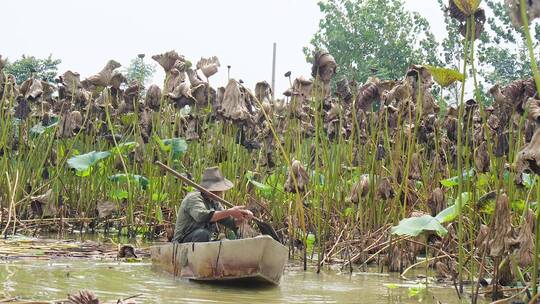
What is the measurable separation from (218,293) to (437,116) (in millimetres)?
3181

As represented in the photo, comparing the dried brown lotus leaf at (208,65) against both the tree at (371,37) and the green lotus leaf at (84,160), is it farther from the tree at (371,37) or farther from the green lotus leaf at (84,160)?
the tree at (371,37)

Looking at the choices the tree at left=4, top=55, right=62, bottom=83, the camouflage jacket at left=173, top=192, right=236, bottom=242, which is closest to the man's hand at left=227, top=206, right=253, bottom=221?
the camouflage jacket at left=173, top=192, right=236, bottom=242

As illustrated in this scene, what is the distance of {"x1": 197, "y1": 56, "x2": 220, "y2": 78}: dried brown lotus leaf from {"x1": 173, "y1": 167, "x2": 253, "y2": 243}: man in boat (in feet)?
7.80

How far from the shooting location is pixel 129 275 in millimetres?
7148

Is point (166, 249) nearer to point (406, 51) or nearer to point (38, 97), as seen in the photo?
point (38, 97)

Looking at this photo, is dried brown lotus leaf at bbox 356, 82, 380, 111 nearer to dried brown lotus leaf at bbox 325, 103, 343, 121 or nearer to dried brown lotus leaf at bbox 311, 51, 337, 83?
dried brown lotus leaf at bbox 311, 51, 337, 83

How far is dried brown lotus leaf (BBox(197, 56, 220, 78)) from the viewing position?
983 centimetres

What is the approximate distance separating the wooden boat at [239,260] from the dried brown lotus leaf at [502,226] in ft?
6.38

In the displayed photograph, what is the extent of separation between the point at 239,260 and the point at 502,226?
7.48ft

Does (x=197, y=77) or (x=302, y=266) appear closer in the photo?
(x=302, y=266)

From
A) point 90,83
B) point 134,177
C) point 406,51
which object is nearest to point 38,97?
point 90,83

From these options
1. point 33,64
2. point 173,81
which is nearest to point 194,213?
point 173,81

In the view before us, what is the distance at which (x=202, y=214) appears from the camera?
7.27 meters

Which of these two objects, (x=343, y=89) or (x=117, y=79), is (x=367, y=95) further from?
(x=117, y=79)
